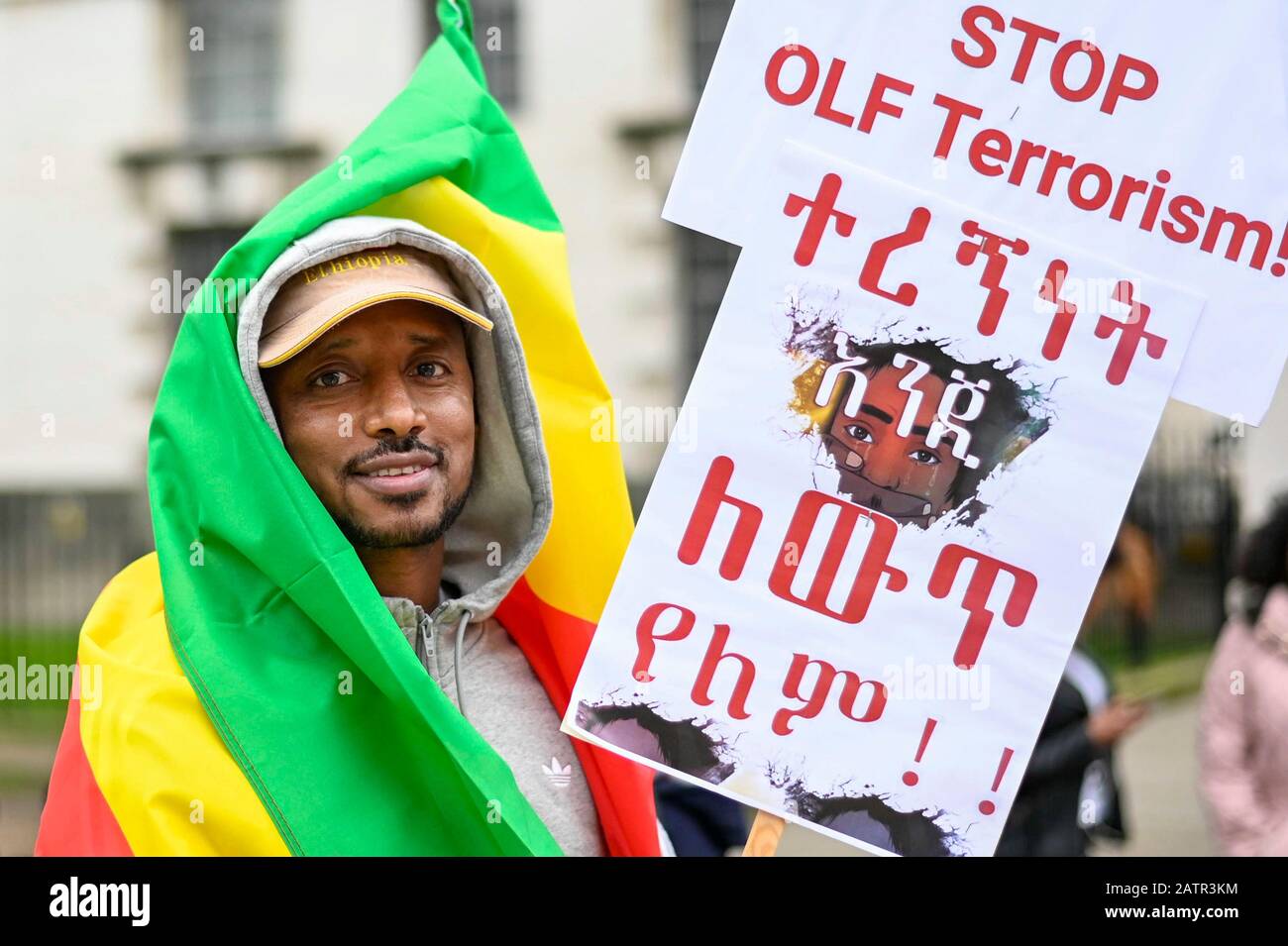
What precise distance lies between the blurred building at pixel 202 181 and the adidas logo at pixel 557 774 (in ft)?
13.7

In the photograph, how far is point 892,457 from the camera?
1870 mm

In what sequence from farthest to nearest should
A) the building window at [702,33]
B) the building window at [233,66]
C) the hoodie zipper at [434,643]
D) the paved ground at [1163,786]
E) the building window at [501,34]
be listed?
the building window at [233,66] → the building window at [501,34] → the building window at [702,33] → the paved ground at [1163,786] → the hoodie zipper at [434,643]

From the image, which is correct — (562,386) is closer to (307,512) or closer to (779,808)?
(307,512)

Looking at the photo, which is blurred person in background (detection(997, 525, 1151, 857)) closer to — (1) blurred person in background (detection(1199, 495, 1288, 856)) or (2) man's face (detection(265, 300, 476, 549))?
(1) blurred person in background (detection(1199, 495, 1288, 856))

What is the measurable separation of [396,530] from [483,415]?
292 millimetres

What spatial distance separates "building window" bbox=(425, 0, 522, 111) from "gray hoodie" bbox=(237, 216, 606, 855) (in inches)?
190

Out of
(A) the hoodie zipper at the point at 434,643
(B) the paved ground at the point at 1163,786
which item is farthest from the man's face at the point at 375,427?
(B) the paved ground at the point at 1163,786

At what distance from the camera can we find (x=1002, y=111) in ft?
6.07

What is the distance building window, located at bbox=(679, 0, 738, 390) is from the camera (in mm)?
6184

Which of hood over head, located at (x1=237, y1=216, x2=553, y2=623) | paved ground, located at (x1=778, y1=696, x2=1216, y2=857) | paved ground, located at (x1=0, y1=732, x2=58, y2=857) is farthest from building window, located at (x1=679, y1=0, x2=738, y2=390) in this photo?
hood over head, located at (x1=237, y1=216, x2=553, y2=623)

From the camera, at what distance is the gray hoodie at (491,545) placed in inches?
70.6

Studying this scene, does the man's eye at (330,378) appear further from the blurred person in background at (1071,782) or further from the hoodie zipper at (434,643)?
the blurred person in background at (1071,782)
